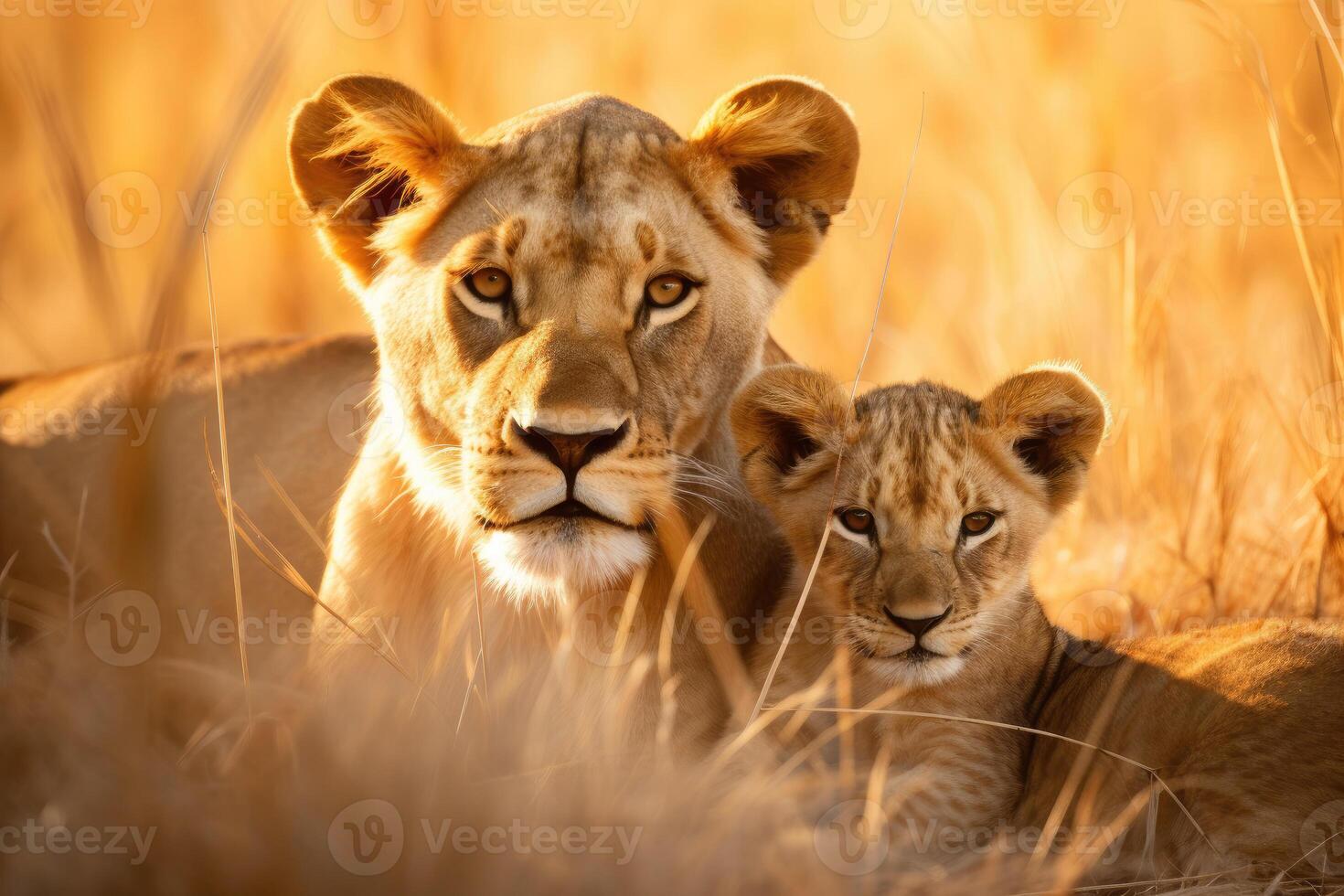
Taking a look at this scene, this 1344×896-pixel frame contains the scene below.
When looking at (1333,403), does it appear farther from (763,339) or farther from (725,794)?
(725,794)

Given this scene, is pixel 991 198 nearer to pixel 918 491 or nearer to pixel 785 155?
pixel 785 155

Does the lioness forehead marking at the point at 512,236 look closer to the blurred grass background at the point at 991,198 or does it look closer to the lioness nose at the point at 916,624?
the blurred grass background at the point at 991,198

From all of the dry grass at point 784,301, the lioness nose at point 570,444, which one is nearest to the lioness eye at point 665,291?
the lioness nose at point 570,444

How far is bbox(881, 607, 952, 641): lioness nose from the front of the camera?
2717 millimetres

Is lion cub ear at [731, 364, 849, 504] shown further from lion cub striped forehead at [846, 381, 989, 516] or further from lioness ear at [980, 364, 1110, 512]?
lioness ear at [980, 364, 1110, 512]

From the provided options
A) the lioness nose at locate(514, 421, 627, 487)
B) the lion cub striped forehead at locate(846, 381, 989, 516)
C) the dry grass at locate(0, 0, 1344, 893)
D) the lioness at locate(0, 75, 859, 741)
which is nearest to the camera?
the dry grass at locate(0, 0, 1344, 893)

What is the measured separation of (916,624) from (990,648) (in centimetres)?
33

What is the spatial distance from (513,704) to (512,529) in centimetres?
32

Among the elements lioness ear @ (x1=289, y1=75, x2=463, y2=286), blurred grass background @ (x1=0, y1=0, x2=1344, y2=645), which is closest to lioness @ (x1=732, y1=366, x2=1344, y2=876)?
lioness ear @ (x1=289, y1=75, x2=463, y2=286)

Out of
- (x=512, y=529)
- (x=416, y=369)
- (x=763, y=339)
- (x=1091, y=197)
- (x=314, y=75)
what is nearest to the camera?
(x=512, y=529)

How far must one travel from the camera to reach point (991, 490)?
292 centimetres

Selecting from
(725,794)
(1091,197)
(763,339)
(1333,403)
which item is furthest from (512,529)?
(1091,197)

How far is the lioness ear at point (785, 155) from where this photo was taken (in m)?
2.96

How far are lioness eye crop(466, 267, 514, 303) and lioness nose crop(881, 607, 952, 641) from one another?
96cm
